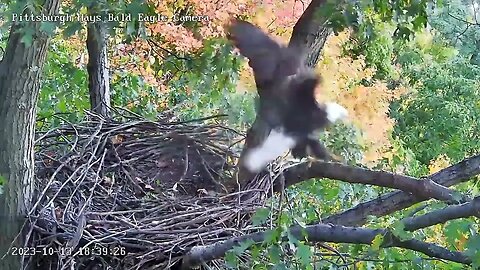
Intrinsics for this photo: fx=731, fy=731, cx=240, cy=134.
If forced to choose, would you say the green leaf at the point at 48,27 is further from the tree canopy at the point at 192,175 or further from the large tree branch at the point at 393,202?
the large tree branch at the point at 393,202

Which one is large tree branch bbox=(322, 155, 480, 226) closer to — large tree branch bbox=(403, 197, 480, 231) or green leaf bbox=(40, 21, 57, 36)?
large tree branch bbox=(403, 197, 480, 231)

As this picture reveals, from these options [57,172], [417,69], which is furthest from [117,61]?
[417,69]

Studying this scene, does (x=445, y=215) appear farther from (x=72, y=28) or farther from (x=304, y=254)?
(x=72, y=28)

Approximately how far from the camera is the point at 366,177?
2346 mm

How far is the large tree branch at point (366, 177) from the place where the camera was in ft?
7.42

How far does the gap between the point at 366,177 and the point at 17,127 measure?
3.56ft

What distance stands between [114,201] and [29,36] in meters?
0.66

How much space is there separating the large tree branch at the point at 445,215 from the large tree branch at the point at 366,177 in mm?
623

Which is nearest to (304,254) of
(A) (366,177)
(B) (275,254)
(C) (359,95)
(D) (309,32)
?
(B) (275,254)

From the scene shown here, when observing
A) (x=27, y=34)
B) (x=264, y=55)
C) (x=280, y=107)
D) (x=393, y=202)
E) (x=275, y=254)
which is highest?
(x=264, y=55)

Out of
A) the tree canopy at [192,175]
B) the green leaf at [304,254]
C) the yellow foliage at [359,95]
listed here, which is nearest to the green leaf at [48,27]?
the tree canopy at [192,175]

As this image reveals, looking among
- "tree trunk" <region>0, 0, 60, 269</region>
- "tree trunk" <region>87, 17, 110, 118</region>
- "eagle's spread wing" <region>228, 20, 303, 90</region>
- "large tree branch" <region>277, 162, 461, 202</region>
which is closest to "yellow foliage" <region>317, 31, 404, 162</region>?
"tree trunk" <region>87, 17, 110, 118</region>

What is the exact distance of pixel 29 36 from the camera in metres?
1.76

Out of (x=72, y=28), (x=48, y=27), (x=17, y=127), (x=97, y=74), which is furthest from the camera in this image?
(x=97, y=74)
